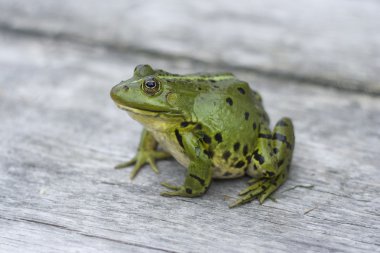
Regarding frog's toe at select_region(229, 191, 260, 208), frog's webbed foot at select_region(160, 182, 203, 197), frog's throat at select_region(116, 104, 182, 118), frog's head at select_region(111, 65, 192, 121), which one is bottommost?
frog's webbed foot at select_region(160, 182, 203, 197)

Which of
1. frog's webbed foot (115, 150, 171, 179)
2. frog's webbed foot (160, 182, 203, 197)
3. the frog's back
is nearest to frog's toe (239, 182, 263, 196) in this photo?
the frog's back

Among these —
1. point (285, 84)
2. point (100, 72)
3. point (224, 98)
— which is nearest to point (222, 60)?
point (285, 84)

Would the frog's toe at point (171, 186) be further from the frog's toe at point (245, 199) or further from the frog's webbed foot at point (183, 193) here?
the frog's toe at point (245, 199)

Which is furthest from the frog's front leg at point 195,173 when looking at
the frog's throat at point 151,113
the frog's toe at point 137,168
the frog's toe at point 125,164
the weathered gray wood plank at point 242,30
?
the weathered gray wood plank at point 242,30

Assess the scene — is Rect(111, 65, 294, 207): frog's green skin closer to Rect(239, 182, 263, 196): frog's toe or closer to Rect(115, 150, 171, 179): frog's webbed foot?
Rect(239, 182, 263, 196): frog's toe

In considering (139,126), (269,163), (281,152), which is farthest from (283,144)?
(139,126)

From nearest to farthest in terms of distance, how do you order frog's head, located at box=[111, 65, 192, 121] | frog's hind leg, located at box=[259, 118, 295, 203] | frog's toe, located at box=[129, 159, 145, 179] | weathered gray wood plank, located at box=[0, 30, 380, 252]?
weathered gray wood plank, located at box=[0, 30, 380, 252]
frog's head, located at box=[111, 65, 192, 121]
frog's hind leg, located at box=[259, 118, 295, 203]
frog's toe, located at box=[129, 159, 145, 179]

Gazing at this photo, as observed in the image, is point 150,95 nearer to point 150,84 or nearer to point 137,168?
point 150,84
